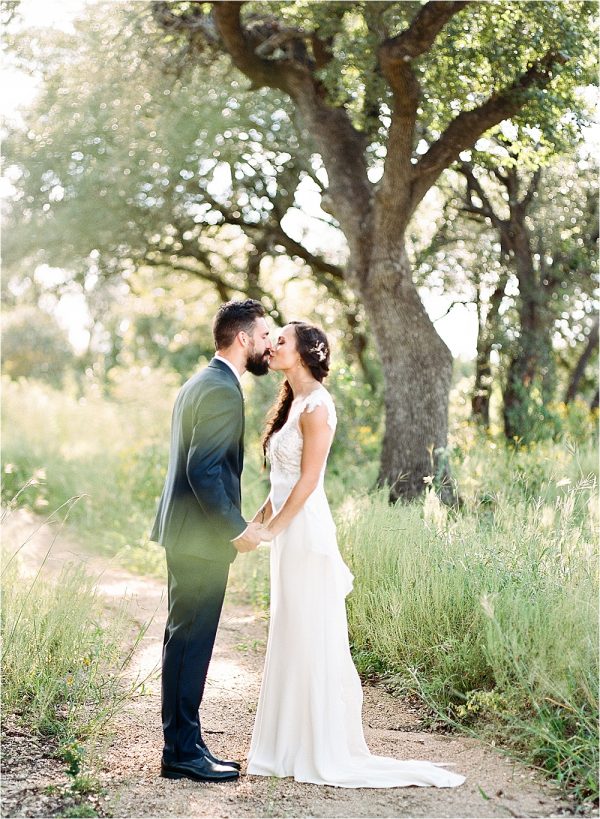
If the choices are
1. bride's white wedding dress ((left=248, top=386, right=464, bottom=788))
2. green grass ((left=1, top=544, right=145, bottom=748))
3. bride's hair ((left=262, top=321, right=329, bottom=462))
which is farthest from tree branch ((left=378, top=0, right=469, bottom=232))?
green grass ((left=1, top=544, right=145, bottom=748))

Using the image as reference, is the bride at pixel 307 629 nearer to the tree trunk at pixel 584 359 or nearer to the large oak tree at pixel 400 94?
the large oak tree at pixel 400 94

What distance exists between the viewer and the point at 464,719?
498cm

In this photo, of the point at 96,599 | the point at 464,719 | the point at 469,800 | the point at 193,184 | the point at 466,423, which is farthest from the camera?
the point at 193,184

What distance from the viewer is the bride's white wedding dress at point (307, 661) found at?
14.6 feet

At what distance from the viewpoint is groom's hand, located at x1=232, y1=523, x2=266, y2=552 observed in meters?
4.24

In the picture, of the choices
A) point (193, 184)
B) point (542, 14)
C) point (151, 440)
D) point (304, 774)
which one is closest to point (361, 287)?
point (542, 14)

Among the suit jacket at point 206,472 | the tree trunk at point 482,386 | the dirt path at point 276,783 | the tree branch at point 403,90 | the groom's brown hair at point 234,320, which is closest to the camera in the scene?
the dirt path at point 276,783

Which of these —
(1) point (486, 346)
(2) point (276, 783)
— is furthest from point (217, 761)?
(1) point (486, 346)

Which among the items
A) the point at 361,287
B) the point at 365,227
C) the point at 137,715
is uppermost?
the point at 365,227

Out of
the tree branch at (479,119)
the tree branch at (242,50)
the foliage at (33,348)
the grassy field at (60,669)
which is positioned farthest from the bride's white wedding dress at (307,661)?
the foliage at (33,348)

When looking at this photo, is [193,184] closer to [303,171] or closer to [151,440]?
[303,171]

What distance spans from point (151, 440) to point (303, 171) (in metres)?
5.36

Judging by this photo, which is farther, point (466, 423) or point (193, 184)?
point (193, 184)

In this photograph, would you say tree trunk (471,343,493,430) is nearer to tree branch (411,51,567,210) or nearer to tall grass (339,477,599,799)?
tree branch (411,51,567,210)
